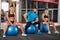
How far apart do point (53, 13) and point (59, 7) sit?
0.60m

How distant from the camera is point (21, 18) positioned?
40.1 feet

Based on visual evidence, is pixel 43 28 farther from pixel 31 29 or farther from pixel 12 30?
pixel 12 30

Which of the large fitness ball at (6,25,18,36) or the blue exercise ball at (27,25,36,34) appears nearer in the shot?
the large fitness ball at (6,25,18,36)

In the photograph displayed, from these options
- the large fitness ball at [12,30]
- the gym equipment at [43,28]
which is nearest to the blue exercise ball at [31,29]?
the gym equipment at [43,28]

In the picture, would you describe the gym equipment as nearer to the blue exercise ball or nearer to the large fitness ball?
the blue exercise ball

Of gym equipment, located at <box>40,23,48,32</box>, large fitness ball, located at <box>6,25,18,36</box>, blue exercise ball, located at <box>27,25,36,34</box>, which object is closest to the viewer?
large fitness ball, located at <box>6,25,18,36</box>

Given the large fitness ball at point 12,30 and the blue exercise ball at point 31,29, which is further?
the blue exercise ball at point 31,29

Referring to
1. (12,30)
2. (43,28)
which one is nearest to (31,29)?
(43,28)

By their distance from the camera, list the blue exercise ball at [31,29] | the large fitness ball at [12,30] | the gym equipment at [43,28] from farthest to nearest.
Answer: the gym equipment at [43,28]
the blue exercise ball at [31,29]
the large fitness ball at [12,30]

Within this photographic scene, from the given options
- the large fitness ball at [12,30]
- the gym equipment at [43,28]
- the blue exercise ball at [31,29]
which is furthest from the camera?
the gym equipment at [43,28]

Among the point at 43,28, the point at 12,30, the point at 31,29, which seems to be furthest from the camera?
the point at 43,28

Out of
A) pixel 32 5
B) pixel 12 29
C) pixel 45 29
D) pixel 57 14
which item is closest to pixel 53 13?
pixel 57 14

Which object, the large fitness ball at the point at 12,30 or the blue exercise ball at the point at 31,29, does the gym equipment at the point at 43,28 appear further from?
the large fitness ball at the point at 12,30

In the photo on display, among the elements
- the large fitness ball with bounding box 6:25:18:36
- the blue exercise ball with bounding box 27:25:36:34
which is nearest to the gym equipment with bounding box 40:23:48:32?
the blue exercise ball with bounding box 27:25:36:34
